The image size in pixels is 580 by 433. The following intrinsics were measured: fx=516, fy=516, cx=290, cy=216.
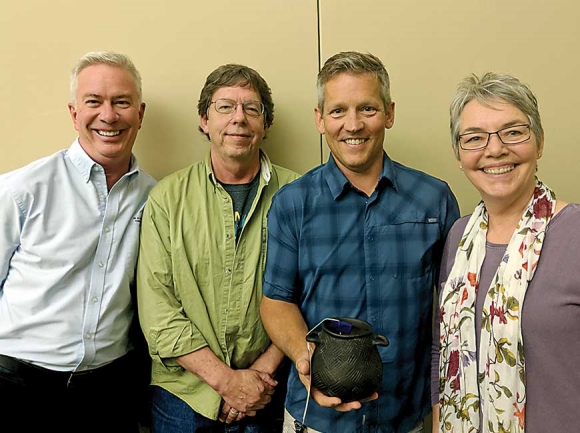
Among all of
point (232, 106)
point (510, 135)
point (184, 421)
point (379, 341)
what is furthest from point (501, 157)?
point (184, 421)

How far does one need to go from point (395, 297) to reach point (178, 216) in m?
0.75

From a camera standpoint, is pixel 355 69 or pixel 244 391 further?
pixel 244 391

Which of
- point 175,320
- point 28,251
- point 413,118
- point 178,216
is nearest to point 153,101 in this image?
point 178,216

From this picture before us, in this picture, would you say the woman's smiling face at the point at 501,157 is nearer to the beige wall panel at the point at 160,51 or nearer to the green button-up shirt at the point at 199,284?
the green button-up shirt at the point at 199,284

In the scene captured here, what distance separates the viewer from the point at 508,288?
126cm

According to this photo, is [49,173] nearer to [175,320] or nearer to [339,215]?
[175,320]

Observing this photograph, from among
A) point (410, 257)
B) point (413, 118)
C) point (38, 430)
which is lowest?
point (38, 430)

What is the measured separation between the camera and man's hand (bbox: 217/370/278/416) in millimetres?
1667

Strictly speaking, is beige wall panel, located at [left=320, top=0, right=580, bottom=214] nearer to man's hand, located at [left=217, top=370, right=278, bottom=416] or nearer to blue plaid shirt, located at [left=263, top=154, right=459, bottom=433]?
blue plaid shirt, located at [left=263, top=154, right=459, bottom=433]

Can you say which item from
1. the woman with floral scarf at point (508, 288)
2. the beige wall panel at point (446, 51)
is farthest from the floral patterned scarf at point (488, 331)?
the beige wall panel at point (446, 51)

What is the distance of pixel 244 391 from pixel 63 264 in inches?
28.7

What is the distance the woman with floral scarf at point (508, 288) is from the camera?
121 cm

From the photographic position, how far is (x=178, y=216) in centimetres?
173

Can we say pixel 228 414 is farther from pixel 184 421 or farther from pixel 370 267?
pixel 370 267
